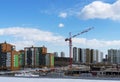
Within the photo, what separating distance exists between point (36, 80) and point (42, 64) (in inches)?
6283

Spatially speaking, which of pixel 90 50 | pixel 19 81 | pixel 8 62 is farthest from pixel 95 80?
pixel 90 50

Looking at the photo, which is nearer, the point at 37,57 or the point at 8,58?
the point at 8,58

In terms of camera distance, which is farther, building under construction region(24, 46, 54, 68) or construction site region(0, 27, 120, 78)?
building under construction region(24, 46, 54, 68)

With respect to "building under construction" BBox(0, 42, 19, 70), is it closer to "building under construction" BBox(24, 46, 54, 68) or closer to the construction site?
the construction site

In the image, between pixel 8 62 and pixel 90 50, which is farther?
pixel 90 50

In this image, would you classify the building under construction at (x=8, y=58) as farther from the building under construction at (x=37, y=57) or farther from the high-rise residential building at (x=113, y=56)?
the high-rise residential building at (x=113, y=56)

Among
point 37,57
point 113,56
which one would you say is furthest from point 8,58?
point 113,56

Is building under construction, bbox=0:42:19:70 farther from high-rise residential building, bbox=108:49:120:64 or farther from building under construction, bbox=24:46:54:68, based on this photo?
high-rise residential building, bbox=108:49:120:64

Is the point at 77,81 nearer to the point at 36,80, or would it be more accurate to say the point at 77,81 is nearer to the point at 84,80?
the point at 84,80

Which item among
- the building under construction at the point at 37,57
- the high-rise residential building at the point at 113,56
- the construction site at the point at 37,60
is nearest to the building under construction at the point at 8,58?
the construction site at the point at 37,60

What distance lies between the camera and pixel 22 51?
177m

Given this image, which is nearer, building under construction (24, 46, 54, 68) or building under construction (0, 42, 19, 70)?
building under construction (0, 42, 19, 70)

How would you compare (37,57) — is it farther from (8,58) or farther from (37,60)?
(8,58)

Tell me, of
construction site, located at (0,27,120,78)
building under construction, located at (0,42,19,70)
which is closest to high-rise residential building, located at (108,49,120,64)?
construction site, located at (0,27,120,78)
